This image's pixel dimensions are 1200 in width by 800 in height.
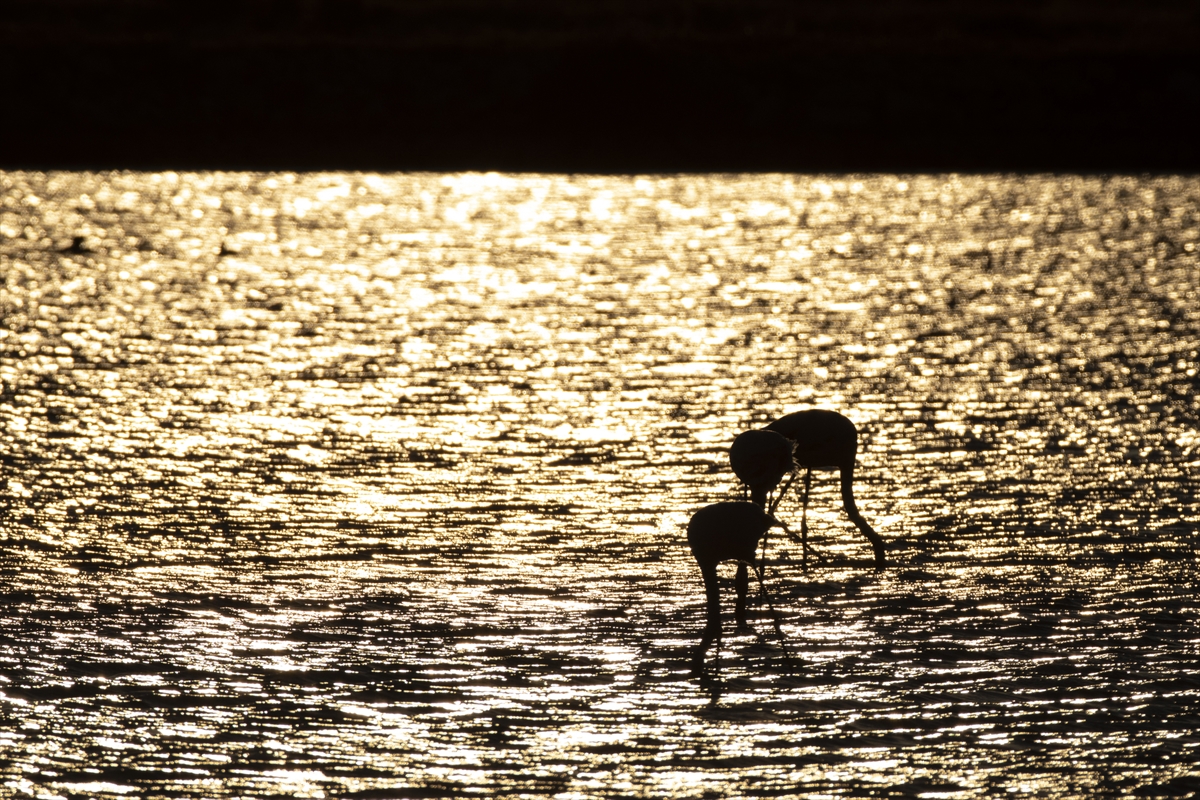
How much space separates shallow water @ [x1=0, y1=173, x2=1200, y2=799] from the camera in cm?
785

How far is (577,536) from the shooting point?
440 inches

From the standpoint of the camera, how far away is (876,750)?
7.80m

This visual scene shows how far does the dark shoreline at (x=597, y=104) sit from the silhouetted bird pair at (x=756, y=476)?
31540 mm

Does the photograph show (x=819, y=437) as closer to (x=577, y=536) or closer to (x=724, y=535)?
(x=724, y=535)

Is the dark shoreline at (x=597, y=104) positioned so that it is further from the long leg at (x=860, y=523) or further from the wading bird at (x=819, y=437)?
the wading bird at (x=819, y=437)

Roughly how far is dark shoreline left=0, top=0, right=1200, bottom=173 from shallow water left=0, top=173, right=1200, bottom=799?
62.8 feet

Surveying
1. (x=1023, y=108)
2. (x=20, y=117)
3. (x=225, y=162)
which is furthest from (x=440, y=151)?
(x=1023, y=108)

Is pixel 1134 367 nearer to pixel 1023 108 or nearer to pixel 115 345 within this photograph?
pixel 115 345

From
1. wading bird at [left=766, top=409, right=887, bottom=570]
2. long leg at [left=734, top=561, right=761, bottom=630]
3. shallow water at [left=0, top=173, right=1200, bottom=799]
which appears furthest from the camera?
wading bird at [left=766, top=409, right=887, bottom=570]

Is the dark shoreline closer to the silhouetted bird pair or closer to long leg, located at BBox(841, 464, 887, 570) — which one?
long leg, located at BBox(841, 464, 887, 570)

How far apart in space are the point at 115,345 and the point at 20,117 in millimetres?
29306

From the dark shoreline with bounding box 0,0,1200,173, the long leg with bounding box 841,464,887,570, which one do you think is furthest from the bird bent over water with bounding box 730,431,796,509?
the dark shoreline with bounding box 0,0,1200,173

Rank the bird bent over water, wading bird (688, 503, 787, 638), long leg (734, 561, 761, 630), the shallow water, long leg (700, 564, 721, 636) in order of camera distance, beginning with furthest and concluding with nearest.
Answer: long leg (734, 561, 761, 630)
the bird bent over water
long leg (700, 564, 721, 636)
wading bird (688, 503, 787, 638)
the shallow water

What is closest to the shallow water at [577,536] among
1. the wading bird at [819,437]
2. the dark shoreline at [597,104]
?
the wading bird at [819,437]
